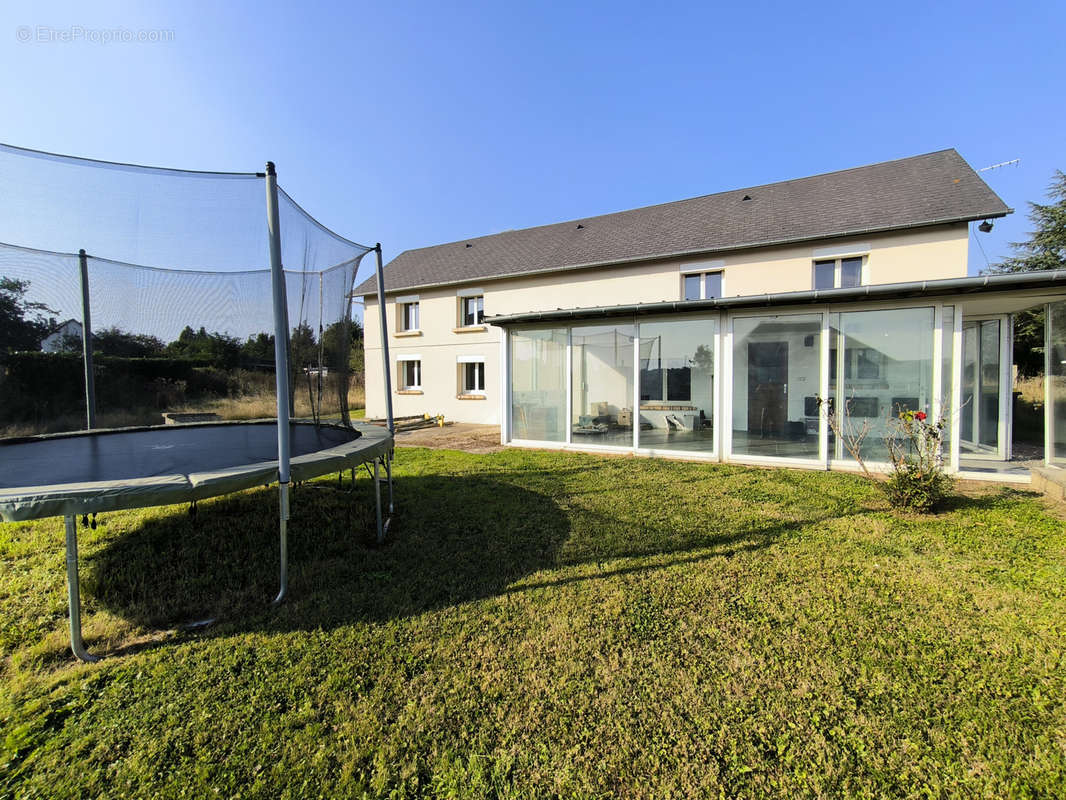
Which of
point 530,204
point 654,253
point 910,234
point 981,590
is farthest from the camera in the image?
point 530,204

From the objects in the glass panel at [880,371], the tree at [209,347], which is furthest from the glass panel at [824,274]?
the tree at [209,347]

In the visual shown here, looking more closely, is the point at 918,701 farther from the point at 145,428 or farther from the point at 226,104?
the point at 226,104

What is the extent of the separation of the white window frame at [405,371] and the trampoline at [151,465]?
31.3 ft

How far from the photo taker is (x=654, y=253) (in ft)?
37.2

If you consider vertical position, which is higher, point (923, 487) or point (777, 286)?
point (777, 286)

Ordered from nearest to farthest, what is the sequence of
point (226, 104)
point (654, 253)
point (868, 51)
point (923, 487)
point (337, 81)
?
point (923, 487) < point (226, 104) < point (337, 81) < point (868, 51) < point (654, 253)

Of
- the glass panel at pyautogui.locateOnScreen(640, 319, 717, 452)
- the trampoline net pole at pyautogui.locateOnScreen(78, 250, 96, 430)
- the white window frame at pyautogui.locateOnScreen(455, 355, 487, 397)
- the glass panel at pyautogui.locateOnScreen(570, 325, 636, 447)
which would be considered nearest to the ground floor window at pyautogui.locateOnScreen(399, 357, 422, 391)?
the white window frame at pyautogui.locateOnScreen(455, 355, 487, 397)

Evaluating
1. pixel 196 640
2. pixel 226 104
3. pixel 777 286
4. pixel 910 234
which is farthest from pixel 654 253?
pixel 196 640

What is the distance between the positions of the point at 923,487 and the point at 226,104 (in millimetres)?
9048

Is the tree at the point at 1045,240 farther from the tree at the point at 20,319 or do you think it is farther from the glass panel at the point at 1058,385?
the tree at the point at 20,319

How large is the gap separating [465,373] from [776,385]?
31.9ft

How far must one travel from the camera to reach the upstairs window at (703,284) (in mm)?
10906

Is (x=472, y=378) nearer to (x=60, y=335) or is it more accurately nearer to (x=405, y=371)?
(x=405, y=371)

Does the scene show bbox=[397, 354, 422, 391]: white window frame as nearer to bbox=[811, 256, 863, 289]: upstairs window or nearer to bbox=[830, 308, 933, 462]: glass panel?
bbox=[811, 256, 863, 289]: upstairs window
